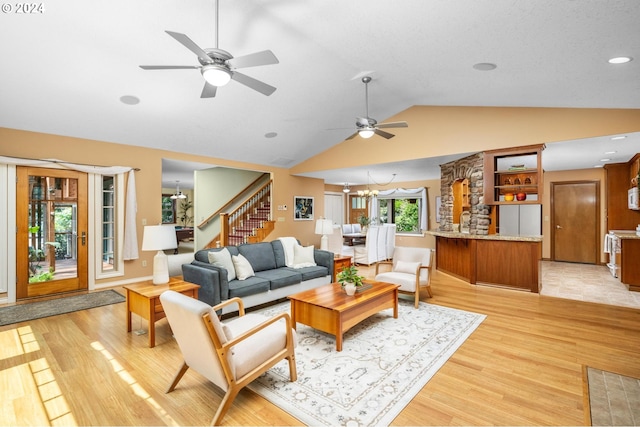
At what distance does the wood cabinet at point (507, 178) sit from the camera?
5.50 meters

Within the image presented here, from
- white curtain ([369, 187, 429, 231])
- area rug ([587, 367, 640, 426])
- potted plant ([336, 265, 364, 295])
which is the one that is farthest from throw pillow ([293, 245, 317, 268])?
white curtain ([369, 187, 429, 231])

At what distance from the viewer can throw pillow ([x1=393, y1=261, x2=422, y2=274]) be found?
4.87 meters

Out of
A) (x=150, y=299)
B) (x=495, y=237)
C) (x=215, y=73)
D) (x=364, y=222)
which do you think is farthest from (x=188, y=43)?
(x=364, y=222)

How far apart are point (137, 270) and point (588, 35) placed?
716 cm

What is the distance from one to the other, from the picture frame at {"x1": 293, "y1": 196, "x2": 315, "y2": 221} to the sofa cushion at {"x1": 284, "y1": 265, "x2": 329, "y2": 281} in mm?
3746

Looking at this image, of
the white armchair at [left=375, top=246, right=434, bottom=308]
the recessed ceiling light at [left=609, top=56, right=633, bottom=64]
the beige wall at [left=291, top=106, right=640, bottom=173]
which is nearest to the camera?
the recessed ceiling light at [left=609, top=56, right=633, bottom=64]

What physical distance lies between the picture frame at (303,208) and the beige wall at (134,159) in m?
0.36

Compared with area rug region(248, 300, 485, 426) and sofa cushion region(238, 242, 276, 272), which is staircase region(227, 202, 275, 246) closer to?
sofa cushion region(238, 242, 276, 272)

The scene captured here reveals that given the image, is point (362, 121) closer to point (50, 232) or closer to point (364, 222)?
point (50, 232)

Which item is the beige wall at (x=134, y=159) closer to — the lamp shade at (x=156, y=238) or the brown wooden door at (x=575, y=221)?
the lamp shade at (x=156, y=238)

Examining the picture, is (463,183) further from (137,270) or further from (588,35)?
(137,270)

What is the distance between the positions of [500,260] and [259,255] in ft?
13.9

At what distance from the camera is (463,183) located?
732 cm

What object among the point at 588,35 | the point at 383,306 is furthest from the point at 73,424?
the point at 588,35
